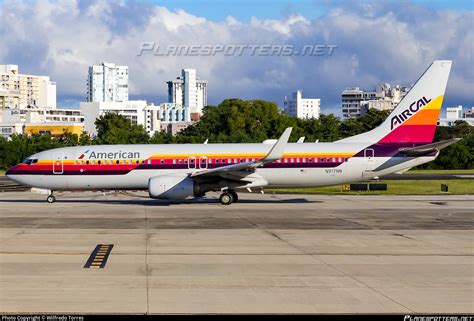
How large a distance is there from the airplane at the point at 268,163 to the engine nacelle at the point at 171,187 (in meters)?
1.62

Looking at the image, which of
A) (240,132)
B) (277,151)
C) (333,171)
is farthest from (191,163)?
(240,132)

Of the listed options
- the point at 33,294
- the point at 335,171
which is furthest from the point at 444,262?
the point at 335,171

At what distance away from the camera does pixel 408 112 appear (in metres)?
40.7

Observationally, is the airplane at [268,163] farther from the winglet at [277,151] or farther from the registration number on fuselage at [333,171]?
the winglet at [277,151]

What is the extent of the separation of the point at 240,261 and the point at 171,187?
1902 cm

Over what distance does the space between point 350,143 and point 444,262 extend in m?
22.4

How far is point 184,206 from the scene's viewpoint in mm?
38500

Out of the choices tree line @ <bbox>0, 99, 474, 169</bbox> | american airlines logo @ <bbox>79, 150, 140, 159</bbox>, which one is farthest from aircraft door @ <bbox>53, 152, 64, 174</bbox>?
tree line @ <bbox>0, 99, 474, 169</bbox>

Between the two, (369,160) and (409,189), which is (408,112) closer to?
(369,160)

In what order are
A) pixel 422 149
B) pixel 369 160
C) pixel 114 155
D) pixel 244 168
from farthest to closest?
pixel 114 155 → pixel 369 160 → pixel 422 149 → pixel 244 168

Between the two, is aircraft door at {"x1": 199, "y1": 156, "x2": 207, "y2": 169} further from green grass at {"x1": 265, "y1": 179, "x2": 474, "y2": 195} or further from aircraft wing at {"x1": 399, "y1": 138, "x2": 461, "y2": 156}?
green grass at {"x1": 265, "y1": 179, "x2": 474, "y2": 195}

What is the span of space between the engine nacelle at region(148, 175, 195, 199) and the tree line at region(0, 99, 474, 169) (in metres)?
65.3

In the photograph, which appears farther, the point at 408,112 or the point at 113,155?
the point at 408,112

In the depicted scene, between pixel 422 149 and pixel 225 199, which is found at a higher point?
pixel 422 149
